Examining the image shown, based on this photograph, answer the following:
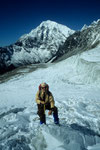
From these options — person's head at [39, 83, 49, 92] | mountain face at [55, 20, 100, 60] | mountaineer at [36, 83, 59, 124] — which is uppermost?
mountain face at [55, 20, 100, 60]

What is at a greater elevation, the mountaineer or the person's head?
the person's head

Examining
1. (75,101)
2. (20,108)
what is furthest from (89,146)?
(20,108)

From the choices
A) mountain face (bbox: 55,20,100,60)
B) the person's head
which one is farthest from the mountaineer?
mountain face (bbox: 55,20,100,60)

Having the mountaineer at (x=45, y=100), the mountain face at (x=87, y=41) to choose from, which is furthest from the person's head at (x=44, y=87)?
the mountain face at (x=87, y=41)

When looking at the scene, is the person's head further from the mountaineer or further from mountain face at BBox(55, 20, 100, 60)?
mountain face at BBox(55, 20, 100, 60)

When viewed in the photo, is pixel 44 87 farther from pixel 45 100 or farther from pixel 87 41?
pixel 87 41

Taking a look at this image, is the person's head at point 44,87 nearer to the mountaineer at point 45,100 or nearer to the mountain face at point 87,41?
the mountaineer at point 45,100

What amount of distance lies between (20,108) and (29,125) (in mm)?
3680

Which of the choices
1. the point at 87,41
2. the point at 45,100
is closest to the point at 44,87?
the point at 45,100

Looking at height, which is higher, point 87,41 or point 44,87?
point 87,41

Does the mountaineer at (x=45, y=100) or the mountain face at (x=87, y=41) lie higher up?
the mountain face at (x=87, y=41)

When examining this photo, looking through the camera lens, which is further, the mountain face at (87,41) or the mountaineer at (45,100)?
the mountain face at (87,41)

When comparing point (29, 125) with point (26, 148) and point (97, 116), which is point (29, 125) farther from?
point (97, 116)

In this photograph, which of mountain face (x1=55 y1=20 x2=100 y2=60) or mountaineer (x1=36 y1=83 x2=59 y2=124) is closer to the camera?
mountaineer (x1=36 y1=83 x2=59 y2=124)
